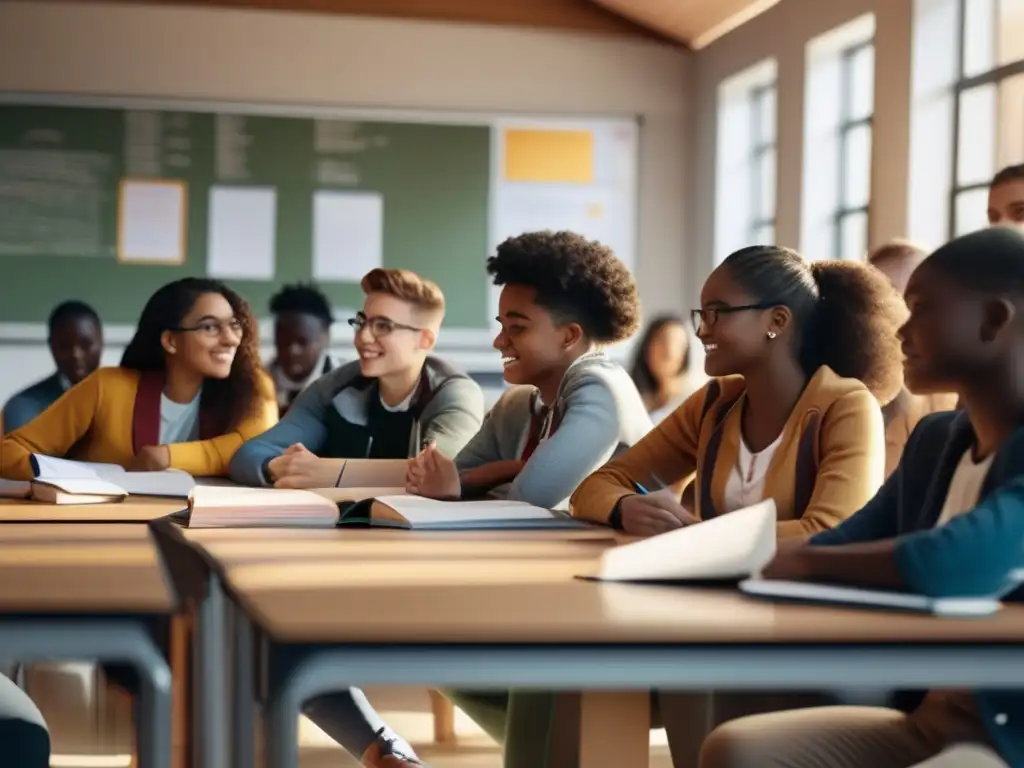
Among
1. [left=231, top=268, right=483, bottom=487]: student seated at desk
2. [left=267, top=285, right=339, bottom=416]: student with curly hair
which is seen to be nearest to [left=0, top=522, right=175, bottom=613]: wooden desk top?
[left=231, top=268, right=483, bottom=487]: student seated at desk

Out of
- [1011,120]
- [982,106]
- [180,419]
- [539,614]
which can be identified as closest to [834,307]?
[539,614]

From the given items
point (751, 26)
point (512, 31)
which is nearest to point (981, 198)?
point (751, 26)

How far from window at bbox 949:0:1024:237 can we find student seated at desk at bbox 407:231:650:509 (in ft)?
10.3

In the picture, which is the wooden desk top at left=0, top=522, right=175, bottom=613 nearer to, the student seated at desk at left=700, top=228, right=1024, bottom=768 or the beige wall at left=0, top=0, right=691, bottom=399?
the student seated at desk at left=700, top=228, right=1024, bottom=768

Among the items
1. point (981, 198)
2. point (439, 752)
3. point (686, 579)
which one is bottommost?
point (439, 752)

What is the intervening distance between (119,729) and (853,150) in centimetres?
440

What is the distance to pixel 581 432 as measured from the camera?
9.39 feet

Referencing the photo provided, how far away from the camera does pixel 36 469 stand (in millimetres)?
3146

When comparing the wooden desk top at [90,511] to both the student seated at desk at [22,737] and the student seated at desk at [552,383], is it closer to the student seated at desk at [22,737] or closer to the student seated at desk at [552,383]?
the student seated at desk at [552,383]

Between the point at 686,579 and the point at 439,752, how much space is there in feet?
7.63

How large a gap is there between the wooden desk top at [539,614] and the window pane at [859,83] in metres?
5.54

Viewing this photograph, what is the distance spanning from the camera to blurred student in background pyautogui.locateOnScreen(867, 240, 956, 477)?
333cm

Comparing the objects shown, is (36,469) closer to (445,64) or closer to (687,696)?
(687,696)

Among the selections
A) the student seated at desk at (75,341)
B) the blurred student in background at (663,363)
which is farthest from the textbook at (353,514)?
the blurred student in background at (663,363)
